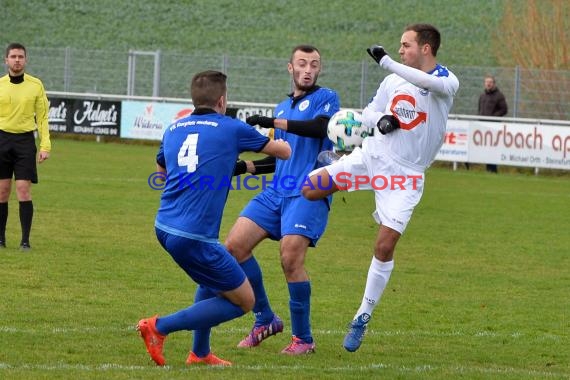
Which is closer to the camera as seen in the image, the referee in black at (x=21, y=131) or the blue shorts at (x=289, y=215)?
the blue shorts at (x=289, y=215)

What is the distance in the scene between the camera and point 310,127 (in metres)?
7.71

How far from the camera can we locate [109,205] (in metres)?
16.9

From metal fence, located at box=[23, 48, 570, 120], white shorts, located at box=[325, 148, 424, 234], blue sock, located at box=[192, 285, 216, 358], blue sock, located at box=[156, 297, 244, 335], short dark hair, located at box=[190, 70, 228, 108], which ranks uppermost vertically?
metal fence, located at box=[23, 48, 570, 120]

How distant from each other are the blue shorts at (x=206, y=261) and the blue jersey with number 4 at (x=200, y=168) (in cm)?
4

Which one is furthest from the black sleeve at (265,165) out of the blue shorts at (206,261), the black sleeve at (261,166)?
the blue shorts at (206,261)

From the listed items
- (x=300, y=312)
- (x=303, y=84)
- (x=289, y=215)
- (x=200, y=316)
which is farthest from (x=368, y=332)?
(x=200, y=316)

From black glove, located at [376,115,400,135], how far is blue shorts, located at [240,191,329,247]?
67cm

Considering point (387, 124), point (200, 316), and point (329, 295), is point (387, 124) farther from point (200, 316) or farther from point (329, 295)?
point (329, 295)

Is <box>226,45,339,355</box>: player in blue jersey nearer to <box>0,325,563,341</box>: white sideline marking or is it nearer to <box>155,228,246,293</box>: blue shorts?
<box>0,325,563,341</box>: white sideline marking

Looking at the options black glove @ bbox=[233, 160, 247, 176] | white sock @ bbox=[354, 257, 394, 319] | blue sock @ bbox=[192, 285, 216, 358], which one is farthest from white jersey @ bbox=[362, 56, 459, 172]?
blue sock @ bbox=[192, 285, 216, 358]

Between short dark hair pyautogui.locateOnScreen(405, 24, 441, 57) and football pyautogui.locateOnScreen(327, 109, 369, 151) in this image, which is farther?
short dark hair pyautogui.locateOnScreen(405, 24, 441, 57)

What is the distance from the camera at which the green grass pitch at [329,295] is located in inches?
285

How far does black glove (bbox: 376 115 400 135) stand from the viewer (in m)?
7.82

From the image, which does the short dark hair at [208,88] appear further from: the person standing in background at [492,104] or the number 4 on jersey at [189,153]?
the person standing in background at [492,104]
